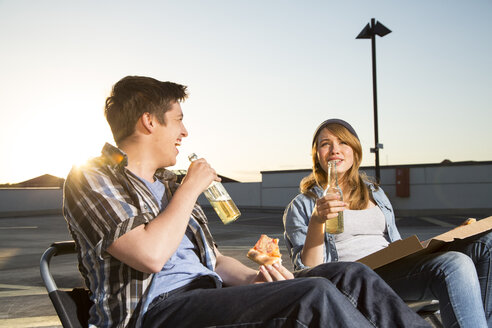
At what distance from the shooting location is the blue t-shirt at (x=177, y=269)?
5.76ft

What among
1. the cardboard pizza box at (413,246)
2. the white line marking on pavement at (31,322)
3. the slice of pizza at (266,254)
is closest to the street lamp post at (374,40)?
the white line marking on pavement at (31,322)

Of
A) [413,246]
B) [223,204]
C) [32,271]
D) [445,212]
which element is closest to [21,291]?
[32,271]

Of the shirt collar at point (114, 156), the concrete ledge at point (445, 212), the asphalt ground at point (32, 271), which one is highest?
the shirt collar at point (114, 156)

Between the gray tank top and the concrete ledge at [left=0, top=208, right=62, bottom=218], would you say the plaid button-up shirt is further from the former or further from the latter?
the concrete ledge at [left=0, top=208, right=62, bottom=218]

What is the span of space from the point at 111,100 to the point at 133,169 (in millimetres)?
306

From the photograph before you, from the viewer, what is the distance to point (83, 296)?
1840mm

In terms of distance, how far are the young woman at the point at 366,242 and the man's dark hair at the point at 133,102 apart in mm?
881

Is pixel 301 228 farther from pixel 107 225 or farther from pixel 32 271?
pixel 32 271

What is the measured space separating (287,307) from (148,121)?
0.96 meters

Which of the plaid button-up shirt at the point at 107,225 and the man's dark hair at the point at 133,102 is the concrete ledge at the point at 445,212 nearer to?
the man's dark hair at the point at 133,102

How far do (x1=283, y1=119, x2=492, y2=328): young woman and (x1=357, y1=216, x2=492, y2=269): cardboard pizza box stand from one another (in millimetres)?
72

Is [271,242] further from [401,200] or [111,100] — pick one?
[401,200]

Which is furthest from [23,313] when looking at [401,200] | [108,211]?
[401,200]

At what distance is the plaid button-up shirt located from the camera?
166 centimetres
